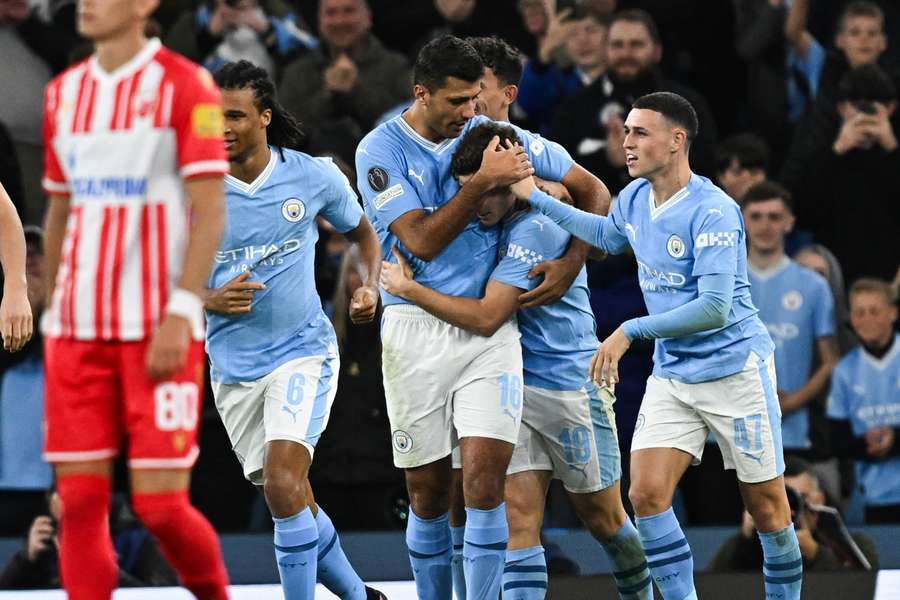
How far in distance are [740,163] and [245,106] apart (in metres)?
3.95

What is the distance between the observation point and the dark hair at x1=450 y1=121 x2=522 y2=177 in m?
5.66

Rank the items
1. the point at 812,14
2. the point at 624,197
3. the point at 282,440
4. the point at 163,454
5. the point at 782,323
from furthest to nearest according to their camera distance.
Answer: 1. the point at 812,14
2. the point at 782,323
3. the point at 624,197
4. the point at 282,440
5. the point at 163,454

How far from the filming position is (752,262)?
27.9 ft

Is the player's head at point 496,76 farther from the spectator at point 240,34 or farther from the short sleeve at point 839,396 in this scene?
the spectator at point 240,34

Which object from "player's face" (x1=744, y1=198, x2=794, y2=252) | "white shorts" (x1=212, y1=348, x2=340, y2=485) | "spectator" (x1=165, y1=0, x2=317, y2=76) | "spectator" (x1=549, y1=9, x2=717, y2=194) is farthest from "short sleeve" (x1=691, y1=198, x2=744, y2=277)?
"spectator" (x1=165, y1=0, x2=317, y2=76)

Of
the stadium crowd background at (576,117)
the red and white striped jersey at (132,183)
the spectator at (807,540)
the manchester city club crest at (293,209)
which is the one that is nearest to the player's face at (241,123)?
the manchester city club crest at (293,209)

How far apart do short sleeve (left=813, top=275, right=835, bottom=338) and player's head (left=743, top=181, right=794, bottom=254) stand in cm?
28

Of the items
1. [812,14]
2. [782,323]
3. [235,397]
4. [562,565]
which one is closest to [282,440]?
[235,397]

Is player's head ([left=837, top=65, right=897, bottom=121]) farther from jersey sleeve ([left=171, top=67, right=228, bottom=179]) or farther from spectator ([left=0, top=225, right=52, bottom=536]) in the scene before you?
jersey sleeve ([left=171, top=67, right=228, bottom=179])

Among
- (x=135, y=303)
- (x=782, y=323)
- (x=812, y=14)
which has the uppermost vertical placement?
→ (x=812, y=14)

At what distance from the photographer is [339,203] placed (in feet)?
19.4

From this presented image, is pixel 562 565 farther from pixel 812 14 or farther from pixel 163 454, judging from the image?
pixel 812 14

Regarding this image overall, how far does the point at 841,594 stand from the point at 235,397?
2764 mm

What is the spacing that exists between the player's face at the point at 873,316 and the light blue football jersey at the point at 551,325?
105 inches
